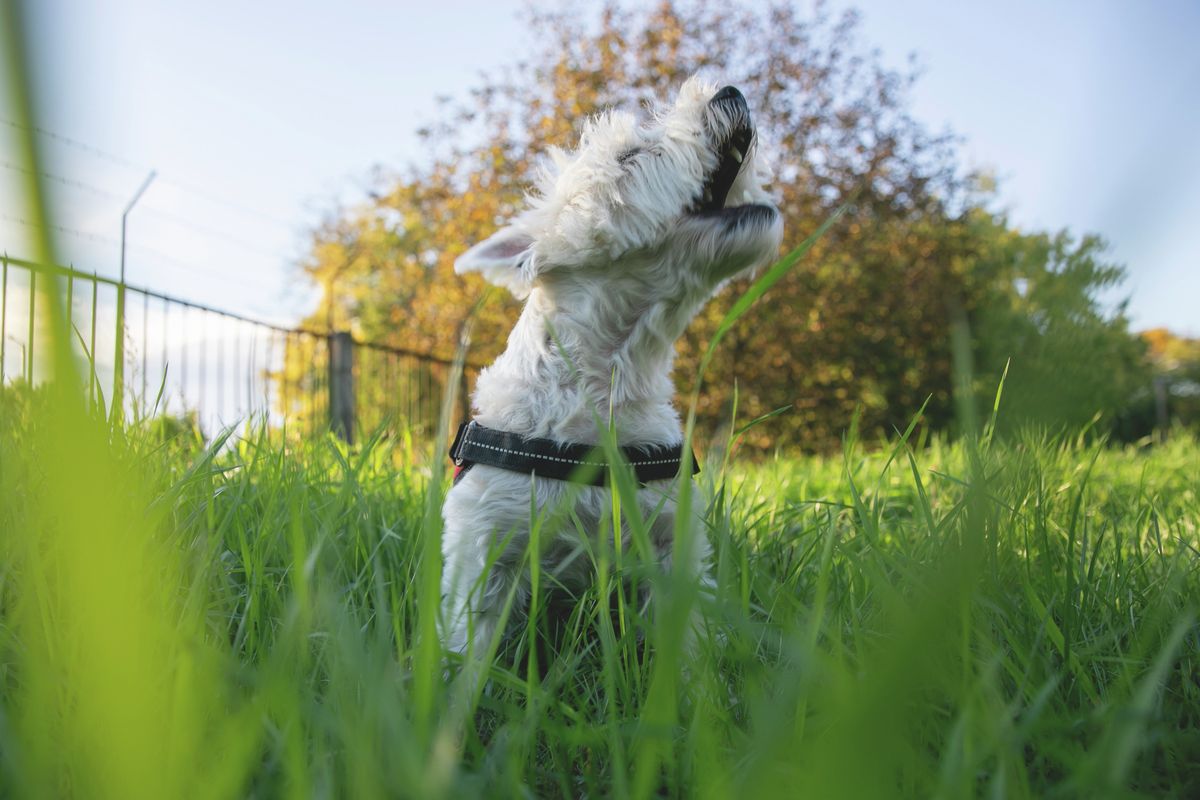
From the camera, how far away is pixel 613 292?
8.23 feet

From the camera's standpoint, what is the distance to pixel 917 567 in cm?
141

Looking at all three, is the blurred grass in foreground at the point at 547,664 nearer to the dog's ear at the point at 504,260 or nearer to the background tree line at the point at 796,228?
the dog's ear at the point at 504,260

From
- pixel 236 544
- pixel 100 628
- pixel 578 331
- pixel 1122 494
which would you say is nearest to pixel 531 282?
pixel 578 331

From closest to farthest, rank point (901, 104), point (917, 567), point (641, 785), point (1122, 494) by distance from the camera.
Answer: point (641, 785) < point (917, 567) < point (1122, 494) < point (901, 104)

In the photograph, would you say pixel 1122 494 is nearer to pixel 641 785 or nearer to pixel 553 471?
pixel 553 471

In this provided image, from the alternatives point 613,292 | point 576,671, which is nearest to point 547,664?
point 576,671

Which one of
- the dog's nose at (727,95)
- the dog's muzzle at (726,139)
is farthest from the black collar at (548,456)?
the dog's nose at (727,95)

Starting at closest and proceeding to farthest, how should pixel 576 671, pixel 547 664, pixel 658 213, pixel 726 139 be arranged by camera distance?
pixel 576 671, pixel 547 664, pixel 658 213, pixel 726 139

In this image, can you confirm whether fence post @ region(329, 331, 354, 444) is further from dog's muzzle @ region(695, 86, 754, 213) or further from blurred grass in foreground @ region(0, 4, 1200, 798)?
dog's muzzle @ region(695, 86, 754, 213)

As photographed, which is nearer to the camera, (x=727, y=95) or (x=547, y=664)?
(x=547, y=664)

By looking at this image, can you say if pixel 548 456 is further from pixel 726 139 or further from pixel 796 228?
pixel 796 228

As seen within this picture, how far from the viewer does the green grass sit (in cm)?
67

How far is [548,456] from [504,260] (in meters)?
0.80

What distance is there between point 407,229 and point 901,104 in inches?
416
